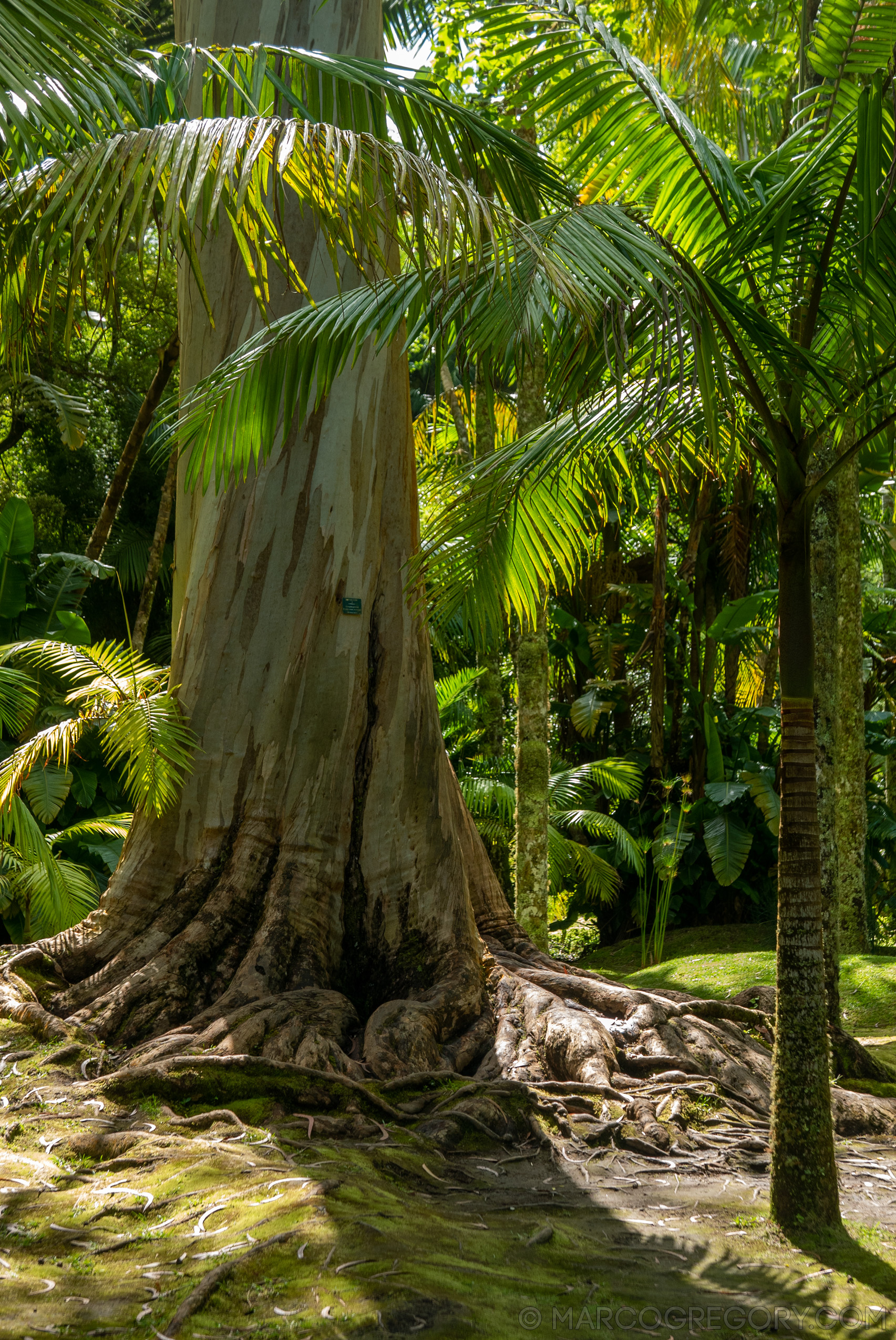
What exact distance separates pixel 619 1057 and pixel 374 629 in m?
2.53

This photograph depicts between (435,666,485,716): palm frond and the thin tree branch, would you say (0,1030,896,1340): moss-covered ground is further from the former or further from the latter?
(435,666,485,716): palm frond

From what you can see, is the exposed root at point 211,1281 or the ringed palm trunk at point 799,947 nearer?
the exposed root at point 211,1281

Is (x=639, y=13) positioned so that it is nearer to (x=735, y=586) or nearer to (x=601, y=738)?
(x=735, y=586)

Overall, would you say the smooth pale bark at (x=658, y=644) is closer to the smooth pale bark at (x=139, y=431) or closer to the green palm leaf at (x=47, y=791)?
the smooth pale bark at (x=139, y=431)

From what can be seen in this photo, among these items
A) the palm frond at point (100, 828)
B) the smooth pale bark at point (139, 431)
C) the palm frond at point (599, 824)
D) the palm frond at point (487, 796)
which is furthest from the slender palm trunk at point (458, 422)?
the palm frond at point (100, 828)

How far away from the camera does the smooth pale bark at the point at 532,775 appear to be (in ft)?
27.2

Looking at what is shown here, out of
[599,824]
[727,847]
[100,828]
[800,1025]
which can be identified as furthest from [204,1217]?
[727,847]

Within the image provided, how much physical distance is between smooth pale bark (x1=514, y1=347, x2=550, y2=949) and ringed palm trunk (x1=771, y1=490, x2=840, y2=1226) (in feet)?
14.8

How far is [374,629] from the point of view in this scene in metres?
5.61

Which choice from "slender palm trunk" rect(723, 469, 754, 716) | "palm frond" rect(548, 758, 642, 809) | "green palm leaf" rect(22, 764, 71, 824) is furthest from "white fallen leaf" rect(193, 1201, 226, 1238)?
"slender palm trunk" rect(723, 469, 754, 716)

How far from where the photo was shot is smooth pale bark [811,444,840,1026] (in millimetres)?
6949

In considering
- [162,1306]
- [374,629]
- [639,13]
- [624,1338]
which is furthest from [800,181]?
[639,13]

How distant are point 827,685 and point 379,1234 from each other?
562 cm

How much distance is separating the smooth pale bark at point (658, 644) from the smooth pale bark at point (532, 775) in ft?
14.5
